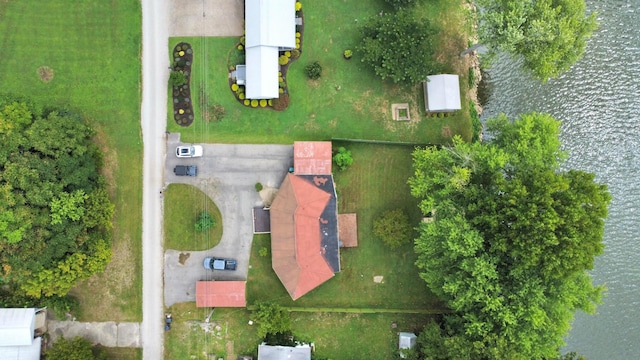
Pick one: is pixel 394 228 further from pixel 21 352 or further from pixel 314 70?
pixel 21 352

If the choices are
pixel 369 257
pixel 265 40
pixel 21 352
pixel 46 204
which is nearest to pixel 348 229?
pixel 369 257

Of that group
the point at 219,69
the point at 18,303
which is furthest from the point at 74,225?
the point at 219,69

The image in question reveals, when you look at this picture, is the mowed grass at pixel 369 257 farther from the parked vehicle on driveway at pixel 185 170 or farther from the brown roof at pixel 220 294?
the parked vehicle on driveway at pixel 185 170

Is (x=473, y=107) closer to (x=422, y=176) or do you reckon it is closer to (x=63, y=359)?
(x=422, y=176)

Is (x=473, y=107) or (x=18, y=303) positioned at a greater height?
(x=473, y=107)

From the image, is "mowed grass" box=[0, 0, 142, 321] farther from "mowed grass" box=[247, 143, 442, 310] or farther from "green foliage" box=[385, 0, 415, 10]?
"green foliage" box=[385, 0, 415, 10]
